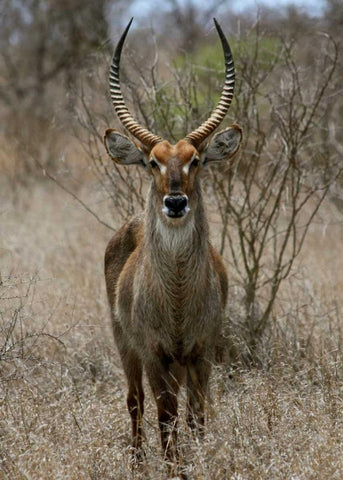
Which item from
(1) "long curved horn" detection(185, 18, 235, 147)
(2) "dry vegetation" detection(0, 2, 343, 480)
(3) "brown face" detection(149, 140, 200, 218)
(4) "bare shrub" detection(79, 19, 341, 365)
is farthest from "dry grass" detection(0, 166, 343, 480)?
(1) "long curved horn" detection(185, 18, 235, 147)

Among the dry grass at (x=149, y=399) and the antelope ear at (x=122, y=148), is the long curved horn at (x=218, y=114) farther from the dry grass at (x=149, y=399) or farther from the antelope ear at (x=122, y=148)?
the dry grass at (x=149, y=399)

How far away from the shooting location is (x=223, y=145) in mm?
5336

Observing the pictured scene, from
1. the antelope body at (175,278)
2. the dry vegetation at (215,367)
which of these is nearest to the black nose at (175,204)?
the antelope body at (175,278)

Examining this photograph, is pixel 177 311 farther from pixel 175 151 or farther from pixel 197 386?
pixel 175 151

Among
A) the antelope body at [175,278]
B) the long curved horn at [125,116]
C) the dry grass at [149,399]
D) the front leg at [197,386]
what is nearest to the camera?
the dry grass at [149,399]

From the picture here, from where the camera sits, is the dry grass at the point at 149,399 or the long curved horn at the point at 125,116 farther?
the long curved horn at the point at 125,116

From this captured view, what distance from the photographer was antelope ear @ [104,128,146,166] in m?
5.29

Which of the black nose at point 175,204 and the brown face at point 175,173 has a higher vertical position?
the brown face at point 175,173

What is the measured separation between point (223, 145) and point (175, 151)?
0.52 meters

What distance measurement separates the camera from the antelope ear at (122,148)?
17.3 feet

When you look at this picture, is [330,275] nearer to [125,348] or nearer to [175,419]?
[125,348]

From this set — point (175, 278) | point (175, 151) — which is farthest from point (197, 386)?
point (175, 151)

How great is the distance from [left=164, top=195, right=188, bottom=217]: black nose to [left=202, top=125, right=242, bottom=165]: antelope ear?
2.26 ft

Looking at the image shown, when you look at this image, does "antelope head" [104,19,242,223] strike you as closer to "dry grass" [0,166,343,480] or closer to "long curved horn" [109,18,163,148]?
"long curved horn" [109,18,163,148]
